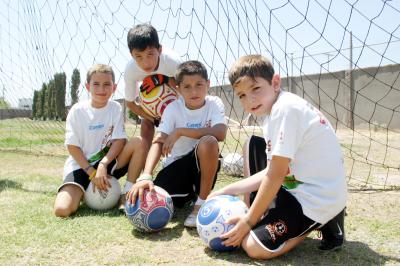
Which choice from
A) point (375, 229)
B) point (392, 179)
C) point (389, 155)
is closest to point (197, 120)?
point (375, 229)

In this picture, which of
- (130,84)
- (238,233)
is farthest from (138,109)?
(238,233)

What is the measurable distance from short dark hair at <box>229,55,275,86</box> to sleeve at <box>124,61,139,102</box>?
132 centimetres

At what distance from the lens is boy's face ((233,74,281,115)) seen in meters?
2.07

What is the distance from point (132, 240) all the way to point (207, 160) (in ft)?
2.20

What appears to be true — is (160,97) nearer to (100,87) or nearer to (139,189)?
(100,87)

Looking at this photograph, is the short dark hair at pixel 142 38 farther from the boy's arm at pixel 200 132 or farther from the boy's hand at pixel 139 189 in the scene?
the boy's hand at pixel 139 189

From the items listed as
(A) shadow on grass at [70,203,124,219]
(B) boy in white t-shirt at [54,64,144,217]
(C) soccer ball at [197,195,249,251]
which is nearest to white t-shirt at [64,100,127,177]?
(B) boy in white t-shirt at [54,64,144,217]

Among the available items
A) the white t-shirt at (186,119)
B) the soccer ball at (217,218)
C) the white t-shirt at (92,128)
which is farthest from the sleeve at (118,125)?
the soccer ball at (217,218)

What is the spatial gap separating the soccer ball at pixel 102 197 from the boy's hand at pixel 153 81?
2.29 feet

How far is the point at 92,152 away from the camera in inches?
125

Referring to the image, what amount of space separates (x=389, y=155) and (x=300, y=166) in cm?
497

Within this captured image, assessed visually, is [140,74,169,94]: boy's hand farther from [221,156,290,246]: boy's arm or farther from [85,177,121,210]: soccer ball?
[221,156,290,246]: boy's arm

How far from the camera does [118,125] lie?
319cm

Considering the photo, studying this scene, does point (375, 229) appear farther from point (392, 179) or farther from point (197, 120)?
point (392, 179)
